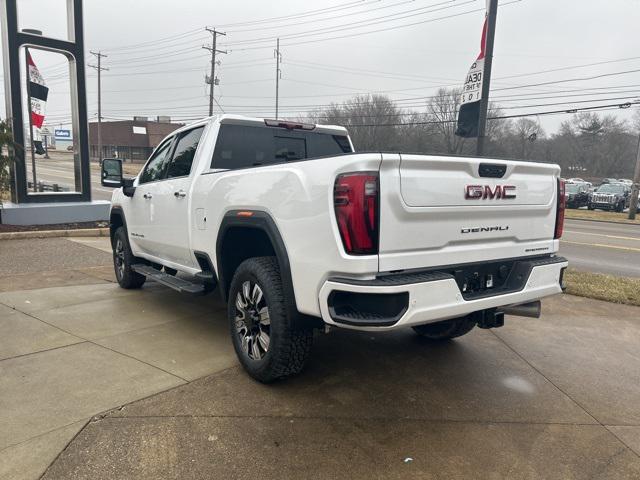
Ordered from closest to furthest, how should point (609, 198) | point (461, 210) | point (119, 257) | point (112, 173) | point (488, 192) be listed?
point (461, 210) < point (488, 192) < point (112, 173) < point (119, 257) < point (609, 198)

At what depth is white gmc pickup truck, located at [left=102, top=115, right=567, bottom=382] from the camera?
266 centimetres

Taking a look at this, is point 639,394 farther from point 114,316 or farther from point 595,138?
point 595,138

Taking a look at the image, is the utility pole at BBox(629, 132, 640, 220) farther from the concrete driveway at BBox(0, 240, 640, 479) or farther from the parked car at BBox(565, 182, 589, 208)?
the concrete driveway at BBox(0, 240, 640, 479)

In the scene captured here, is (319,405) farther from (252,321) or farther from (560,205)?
(560,205)

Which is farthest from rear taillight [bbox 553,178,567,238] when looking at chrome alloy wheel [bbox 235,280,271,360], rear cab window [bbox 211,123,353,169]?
chrome alloy wheel [bbox 235,280,271,360]

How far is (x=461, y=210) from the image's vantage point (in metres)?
2.98

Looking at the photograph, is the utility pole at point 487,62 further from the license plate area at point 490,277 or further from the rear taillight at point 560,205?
the license plate area at point 490,277

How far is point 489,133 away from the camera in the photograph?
38062 mm

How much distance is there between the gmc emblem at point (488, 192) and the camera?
3.01 metres

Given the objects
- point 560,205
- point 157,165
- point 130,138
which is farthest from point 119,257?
point 130,138

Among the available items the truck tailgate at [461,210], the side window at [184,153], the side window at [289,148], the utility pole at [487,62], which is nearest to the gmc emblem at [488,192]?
the truck tailgate at [461,210]

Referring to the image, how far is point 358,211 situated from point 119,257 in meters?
4.76

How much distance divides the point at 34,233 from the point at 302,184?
361 inches

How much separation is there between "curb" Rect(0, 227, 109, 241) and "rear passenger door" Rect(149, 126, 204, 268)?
6.18 metres
